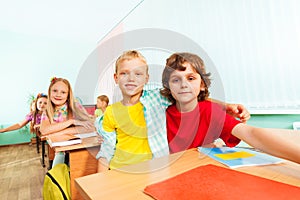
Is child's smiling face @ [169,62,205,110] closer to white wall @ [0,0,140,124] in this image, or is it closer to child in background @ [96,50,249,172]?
child in background @ [96,50,249,172]

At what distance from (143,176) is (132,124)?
326 mm

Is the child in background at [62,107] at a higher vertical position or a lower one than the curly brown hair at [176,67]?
lower

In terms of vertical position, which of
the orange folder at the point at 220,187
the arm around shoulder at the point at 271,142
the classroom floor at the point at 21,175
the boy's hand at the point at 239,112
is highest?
the boy's hand at the point at 239,112

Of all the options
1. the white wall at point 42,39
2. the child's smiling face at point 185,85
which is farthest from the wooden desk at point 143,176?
the white wall at point 42,39

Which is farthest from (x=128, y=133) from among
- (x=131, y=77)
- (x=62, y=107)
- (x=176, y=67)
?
(x=62, y=107)

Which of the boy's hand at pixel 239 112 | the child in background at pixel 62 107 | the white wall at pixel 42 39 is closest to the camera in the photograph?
the boy's hand at pixel 239 112

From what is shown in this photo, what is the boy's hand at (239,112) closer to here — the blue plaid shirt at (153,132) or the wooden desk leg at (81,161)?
the blue plaid shirt at (153,132)

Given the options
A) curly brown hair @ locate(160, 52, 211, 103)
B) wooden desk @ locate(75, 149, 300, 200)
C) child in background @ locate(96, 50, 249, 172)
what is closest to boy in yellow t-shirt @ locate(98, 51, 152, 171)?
child in background @ locate(96, 50, 249, 172)

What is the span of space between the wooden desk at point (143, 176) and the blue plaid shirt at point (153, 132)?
176 millimetres

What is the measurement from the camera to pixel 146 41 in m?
0.91

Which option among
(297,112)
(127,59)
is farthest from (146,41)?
(297,112)

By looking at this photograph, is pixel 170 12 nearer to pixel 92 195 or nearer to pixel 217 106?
Result: pixel 217 106

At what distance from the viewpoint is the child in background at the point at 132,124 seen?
0.76 metres

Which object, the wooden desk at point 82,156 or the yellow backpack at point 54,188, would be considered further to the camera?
the wooden desk at point 82,156
